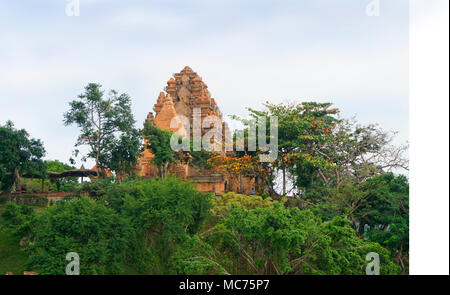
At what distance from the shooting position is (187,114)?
26391mm

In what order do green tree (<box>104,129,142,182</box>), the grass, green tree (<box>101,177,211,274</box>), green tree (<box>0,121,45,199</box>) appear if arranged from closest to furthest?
green tree (<box>101,177,211,274</box>)
the grass
green tree (<box>0,121,45,199</box>)
green tree (<box>104,129,142,182</box>)

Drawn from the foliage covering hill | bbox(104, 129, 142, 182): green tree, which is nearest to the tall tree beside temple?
bbox(104, 129, 142, 182): green tree

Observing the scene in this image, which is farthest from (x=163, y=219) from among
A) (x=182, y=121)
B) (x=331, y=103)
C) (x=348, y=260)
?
(x=182, y=121)

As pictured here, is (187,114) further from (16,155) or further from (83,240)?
(83,240)

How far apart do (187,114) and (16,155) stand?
34.2ft

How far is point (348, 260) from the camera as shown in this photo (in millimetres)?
10719

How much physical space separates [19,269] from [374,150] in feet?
44.2

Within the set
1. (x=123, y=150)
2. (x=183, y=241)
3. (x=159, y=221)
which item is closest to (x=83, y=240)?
(x=159, y=221)

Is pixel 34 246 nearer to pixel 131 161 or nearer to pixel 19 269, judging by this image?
pixel 19 269

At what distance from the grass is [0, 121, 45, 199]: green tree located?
→ 4347 mm

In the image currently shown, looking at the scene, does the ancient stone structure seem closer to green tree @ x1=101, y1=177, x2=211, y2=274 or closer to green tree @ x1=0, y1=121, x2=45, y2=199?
green tree @ x1=0, y1=121, x2=45, y2=199

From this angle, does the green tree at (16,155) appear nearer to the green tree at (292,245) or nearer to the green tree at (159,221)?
the green tree at (159,221)

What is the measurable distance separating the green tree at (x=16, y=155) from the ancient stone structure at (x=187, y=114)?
555 cm

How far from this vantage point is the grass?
1306 cm
